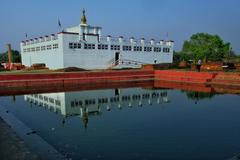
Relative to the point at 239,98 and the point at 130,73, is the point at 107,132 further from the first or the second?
the point at 130,73

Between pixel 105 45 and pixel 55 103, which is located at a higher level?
pixel 105 45

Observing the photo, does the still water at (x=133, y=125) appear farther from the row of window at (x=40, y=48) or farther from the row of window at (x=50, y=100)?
the row of window at (x=40, y=48)

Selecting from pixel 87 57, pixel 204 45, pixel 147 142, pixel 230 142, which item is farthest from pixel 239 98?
pixel 204 45

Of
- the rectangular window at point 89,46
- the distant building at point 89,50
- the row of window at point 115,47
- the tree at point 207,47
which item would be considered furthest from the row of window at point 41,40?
the tree at point 207,47

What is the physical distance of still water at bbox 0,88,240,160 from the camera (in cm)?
609

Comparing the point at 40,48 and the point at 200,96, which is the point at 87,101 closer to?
the point at 200,96

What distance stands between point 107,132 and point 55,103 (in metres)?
6.38

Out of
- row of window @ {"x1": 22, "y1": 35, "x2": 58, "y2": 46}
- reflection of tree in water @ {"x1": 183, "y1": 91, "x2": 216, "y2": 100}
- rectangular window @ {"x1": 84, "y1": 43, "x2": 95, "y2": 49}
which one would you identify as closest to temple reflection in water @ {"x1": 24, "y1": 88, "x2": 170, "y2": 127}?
reflection of tree in water @ {"x1": 183, "y1": 91, "x2": 216, "y2": 100}

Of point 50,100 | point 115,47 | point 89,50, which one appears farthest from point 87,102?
point 115,47

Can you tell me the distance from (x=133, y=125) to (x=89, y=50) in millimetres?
20575

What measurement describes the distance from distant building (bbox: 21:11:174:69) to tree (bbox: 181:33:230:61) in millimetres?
13139

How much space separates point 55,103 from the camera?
1330 cm

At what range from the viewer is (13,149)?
5184 mm

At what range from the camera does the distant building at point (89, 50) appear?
26.8 meters
